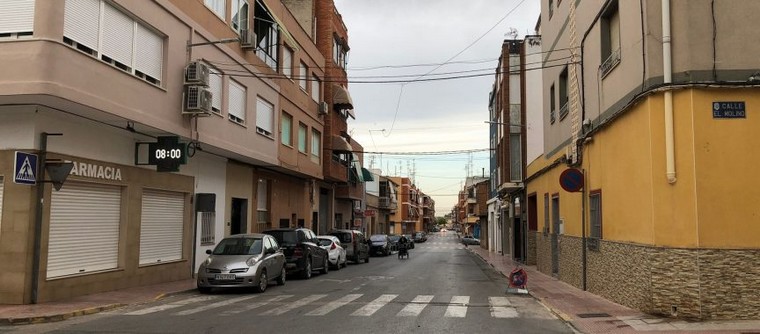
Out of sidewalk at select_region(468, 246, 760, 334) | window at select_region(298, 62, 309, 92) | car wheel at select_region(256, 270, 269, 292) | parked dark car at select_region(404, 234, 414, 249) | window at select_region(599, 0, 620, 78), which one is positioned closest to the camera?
sidewalk at select_region(468, 246, 760, 334)

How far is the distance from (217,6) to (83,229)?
9233mm

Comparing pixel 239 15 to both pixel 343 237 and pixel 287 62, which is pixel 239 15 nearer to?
pixel 287 62

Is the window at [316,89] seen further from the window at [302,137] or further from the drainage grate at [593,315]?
the drainage grate at [593,315]

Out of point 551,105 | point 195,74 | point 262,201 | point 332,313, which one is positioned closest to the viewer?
point 332,313

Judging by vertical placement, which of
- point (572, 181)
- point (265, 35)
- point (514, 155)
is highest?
point (265, 35)

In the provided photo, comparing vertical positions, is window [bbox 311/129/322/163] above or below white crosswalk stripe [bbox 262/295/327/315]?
above

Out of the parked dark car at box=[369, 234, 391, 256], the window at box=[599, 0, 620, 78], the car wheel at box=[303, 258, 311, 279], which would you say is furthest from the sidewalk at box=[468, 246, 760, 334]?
the parked dark car at box=[369, 234, 391, 256]

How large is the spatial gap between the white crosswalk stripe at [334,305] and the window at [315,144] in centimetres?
1904

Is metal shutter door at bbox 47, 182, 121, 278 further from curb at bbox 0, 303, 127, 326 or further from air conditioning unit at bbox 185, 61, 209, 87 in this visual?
air conditioning unit at bbox 185, 61, 209, 87

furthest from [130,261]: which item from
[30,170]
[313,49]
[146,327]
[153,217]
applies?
[313,49]

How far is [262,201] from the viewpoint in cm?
2677

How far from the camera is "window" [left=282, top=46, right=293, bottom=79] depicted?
2733 cm

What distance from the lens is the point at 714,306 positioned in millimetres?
9688

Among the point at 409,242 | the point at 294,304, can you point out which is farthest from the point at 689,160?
the point at 409,242
